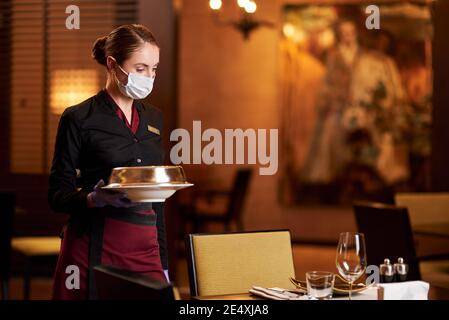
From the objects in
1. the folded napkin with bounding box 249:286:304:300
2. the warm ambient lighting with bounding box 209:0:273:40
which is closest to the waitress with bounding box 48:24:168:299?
the folded napkin with bounding box 249:286:304:300

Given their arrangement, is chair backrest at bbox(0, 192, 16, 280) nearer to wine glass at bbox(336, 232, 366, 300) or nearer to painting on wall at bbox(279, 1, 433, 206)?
wine glass at bbox(336, 232, 366, 300)

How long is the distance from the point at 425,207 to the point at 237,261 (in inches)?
96.4

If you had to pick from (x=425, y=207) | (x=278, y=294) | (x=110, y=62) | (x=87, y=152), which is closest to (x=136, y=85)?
(x=110, y=62)

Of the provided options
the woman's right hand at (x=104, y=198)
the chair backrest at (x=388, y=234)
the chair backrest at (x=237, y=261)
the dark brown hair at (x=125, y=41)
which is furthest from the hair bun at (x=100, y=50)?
the chair backrest at (x=388, y=234)

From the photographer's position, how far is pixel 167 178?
8.47 ft

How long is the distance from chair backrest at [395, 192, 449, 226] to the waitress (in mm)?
2521

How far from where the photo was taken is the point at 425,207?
4.95 m

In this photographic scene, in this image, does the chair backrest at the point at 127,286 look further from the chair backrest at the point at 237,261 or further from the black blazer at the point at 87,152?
the chair backrest at the point at 237,261

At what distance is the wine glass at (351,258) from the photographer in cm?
224

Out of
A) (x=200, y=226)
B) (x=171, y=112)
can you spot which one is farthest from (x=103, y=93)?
(x=200, y=226)

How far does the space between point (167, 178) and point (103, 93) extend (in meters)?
0.43

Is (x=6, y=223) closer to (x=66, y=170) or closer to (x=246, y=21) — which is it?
(x=66, y=170)

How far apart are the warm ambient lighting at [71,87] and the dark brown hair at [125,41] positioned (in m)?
2.60
